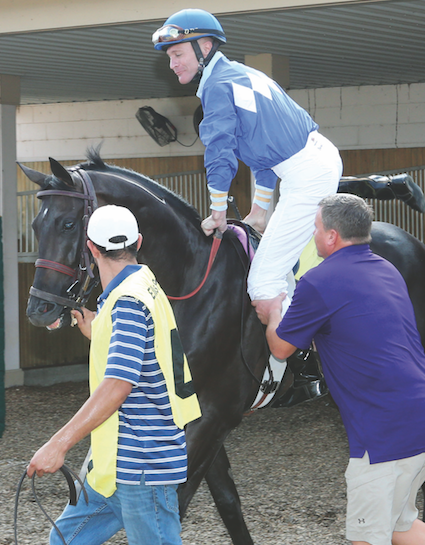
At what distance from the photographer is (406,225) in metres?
9.04

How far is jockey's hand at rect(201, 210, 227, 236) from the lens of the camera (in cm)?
317

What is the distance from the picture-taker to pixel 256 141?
10.4ft

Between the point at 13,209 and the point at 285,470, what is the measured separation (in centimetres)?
516

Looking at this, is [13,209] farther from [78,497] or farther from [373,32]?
[78,497]

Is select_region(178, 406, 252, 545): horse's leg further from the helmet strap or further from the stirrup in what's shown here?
the helmet strap

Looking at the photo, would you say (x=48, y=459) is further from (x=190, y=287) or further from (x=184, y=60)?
(x=184, y=60)

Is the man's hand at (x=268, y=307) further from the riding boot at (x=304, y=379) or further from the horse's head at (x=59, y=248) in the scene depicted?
the horse's head at (x=59, y=248)

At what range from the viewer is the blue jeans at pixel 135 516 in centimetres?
206

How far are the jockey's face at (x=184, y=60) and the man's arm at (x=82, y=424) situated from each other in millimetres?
1714

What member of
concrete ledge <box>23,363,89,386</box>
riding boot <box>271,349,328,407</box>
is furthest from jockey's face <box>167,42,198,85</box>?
concrete ledge <box>23,363,89,386</box>

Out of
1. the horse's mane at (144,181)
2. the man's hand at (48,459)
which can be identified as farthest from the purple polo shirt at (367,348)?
the horse's mane at (144,181)

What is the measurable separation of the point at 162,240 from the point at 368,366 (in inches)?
52.1

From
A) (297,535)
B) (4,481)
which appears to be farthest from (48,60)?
(297,535)

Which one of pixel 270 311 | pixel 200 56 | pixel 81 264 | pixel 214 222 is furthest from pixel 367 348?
pixel 200 56
